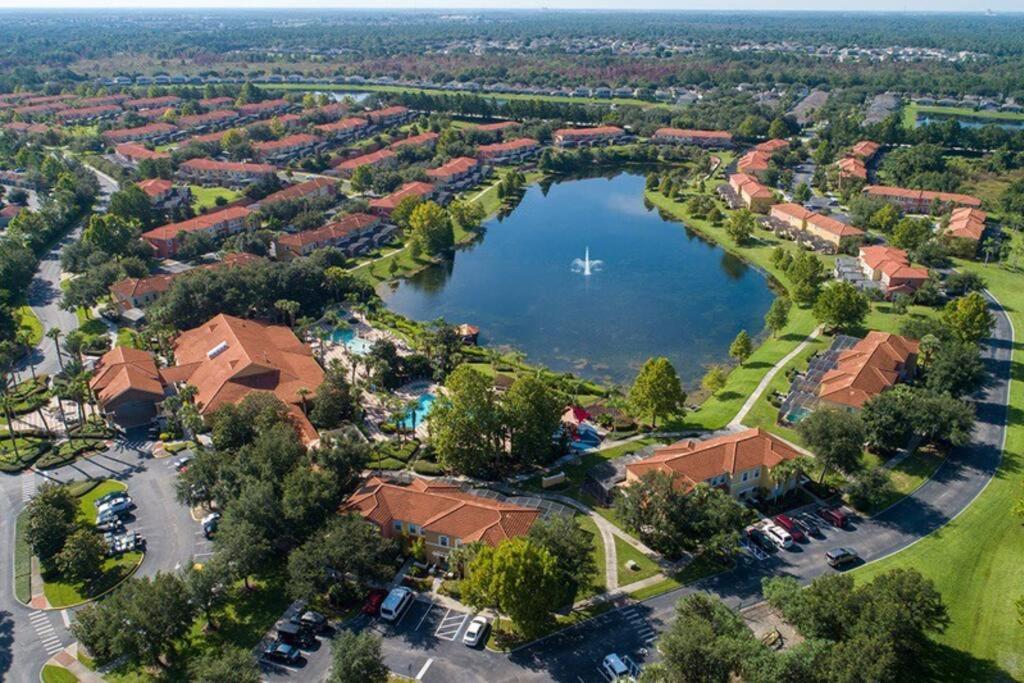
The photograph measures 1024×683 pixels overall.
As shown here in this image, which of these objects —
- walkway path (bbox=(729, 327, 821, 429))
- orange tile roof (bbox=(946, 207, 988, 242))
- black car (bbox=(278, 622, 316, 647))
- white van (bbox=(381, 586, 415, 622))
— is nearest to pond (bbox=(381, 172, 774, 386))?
walkway path (bbox=(729, 327, 821, 429))

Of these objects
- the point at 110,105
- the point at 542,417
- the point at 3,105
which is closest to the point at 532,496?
the point at 542,417

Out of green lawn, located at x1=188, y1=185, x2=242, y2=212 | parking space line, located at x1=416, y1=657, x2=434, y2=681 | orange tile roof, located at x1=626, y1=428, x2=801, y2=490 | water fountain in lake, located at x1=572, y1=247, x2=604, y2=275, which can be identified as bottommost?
water fountain in lake, located at x1=572, y1=247, x2=604, y2=275

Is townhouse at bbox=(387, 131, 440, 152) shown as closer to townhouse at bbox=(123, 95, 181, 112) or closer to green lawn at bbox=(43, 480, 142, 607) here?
townhouse at bbox=(123, 95, 181, 112)

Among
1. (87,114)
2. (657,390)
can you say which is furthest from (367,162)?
(657,390)

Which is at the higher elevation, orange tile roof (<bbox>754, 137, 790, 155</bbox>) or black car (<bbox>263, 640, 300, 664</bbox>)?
orange tile roof (<bbox>754, 137, 790, 155</bbox>)

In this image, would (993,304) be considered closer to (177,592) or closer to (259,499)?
(259,499)

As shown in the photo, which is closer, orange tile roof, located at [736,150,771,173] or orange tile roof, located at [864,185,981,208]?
orange tile roof, located at [864,185,981,208]

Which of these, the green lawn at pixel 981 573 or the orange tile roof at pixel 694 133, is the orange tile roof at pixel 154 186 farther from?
the green lawn at pixel 981 573
